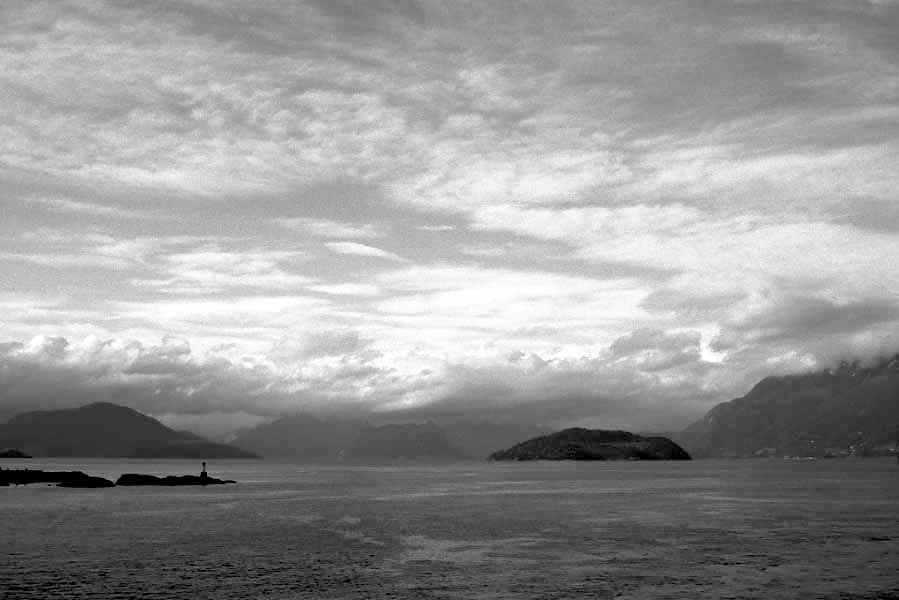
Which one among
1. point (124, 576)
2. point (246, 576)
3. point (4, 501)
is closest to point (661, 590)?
point (246, 576)

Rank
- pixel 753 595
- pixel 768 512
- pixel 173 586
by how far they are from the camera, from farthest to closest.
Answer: pixel 768 512 < pixel 173 586 < pixel 753 595

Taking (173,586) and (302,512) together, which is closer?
(173,586)

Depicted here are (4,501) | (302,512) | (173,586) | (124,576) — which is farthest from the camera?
(4,501)

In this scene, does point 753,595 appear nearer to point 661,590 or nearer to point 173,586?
point 661,590

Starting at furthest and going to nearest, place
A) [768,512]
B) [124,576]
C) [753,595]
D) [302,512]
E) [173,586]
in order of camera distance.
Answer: [302,512] < [768,512] < [124,576] < [173,586] < [753,595]

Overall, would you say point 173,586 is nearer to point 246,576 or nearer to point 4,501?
point 246,576

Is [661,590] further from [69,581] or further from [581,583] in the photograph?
[69,581]

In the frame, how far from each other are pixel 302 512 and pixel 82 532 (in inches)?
1764

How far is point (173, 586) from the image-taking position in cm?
6962

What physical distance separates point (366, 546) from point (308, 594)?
30.5 metres

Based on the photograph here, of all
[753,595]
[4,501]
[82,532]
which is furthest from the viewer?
[4,501]

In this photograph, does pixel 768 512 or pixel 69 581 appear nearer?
pixel 69 581

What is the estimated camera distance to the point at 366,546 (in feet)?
317

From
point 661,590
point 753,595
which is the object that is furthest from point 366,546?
point 753,595
